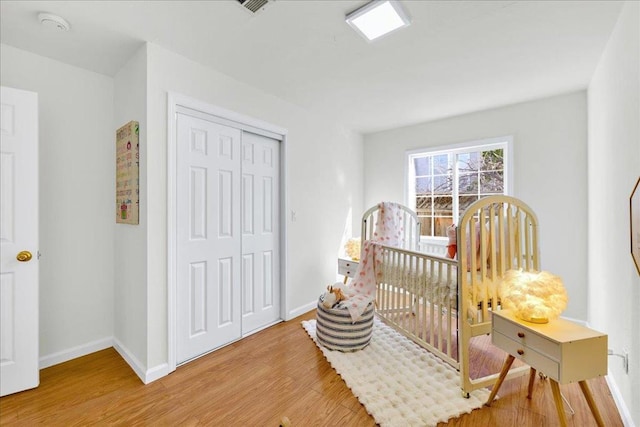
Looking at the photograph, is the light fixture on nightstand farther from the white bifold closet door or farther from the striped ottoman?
the white bifold closet door

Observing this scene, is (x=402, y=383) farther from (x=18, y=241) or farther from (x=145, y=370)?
(x=18, y=241)

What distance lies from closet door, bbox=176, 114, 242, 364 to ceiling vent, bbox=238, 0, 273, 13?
3.22ft

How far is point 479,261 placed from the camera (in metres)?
2.00

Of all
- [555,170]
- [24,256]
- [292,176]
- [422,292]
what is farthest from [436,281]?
[24,256]

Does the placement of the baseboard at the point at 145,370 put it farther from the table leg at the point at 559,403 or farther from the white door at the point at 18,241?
the table leg at the point at 559,403

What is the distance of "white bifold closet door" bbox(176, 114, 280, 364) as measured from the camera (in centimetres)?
228

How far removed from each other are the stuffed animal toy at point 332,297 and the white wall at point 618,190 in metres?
1.79

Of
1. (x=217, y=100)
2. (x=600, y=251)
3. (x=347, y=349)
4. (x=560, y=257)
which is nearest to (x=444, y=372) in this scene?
(x=347, y=349)

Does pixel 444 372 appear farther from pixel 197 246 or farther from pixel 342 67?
pixel 342 67

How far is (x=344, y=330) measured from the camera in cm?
239

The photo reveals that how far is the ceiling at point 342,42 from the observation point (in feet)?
5.54

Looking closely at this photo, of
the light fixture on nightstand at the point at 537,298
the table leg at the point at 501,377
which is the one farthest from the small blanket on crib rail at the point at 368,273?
the light fixture on nightstand at the point at 537,298

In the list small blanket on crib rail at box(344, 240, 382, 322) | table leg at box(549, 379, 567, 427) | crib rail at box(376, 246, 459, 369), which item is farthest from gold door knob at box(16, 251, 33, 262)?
table leg at box(549, 379, 567, 427)

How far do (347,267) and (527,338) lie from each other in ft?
7.52
